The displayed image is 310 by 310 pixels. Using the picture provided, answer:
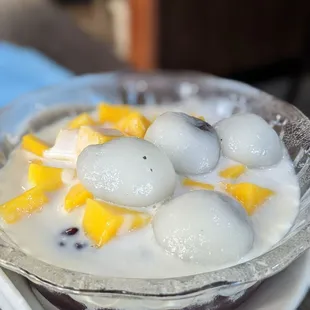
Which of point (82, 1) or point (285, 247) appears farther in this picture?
point (82, 1)

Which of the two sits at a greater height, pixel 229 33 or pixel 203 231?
pixel 203 231

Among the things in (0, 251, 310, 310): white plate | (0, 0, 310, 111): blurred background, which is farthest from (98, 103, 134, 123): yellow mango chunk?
(0, 0, 310, 111): blurred background

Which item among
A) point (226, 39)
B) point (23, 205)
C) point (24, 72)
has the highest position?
point (23, 205)

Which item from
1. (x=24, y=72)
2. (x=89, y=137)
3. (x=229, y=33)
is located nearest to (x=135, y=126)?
(x=89, y=137)

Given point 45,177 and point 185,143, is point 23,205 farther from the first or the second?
point 185,143

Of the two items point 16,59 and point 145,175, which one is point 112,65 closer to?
point 16,59

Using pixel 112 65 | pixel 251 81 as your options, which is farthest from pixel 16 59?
pixel 251 81

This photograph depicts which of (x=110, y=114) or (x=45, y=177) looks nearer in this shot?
(x=45, y=177)

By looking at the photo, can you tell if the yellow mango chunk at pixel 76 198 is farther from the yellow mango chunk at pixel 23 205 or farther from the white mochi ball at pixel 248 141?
the white mochi ball at pixel 248 141
